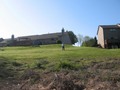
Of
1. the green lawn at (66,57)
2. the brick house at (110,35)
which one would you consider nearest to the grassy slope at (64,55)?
the green lawn at (66,57)

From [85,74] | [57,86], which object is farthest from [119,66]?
[57,86]

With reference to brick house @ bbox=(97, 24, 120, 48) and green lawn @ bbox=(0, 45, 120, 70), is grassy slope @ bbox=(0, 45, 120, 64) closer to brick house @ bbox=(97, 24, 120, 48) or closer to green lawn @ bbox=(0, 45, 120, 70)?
green lawn @ bbox=(0, 45, 120, 70)

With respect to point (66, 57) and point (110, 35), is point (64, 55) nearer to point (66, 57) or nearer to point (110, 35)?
point (66, 57)

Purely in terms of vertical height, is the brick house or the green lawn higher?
the brick house

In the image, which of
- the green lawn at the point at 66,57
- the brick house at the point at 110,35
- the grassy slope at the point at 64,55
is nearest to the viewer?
the green lawn at the point at 66,57

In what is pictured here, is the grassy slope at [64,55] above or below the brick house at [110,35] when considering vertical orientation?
below

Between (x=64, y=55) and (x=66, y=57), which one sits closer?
(x=66, y=57)

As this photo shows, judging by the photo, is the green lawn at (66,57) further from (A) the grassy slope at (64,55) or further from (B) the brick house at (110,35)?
(B) the brick house at (110,35)

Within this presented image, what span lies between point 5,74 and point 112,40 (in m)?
58.3

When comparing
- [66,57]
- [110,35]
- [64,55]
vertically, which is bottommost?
[66,57]

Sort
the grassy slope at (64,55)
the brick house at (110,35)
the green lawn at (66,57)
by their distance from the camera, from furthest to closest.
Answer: the brick house at (110,35) < the grassy slope at (64,55) < the green lawn at (66,57)

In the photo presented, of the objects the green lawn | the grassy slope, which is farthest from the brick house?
the green lawn

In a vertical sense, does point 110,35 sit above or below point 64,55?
above

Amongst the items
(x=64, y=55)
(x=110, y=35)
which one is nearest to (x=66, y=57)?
(x=64, y=55)
